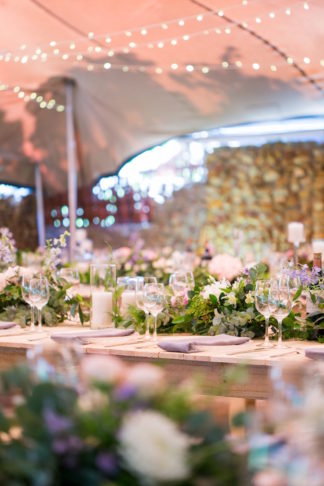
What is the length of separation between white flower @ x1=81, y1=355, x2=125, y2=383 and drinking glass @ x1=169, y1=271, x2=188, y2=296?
2.65m

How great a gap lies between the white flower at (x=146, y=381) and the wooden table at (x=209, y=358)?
1.59m

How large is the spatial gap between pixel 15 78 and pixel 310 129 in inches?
131

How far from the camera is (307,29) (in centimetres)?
689

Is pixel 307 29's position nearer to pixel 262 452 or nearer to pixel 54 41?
pixel 54 41

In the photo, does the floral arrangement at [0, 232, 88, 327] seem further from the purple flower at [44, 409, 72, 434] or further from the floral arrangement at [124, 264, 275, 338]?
the purple flower at [44, 409, 72, 434]

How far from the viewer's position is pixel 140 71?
8953mm

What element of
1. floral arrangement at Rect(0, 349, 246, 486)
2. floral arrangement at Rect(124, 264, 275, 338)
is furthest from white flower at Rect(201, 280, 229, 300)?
floral arrangement at Rect(0, 349, 246, 486)

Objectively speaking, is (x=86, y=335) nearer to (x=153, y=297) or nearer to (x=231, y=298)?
(x=153, y=297)

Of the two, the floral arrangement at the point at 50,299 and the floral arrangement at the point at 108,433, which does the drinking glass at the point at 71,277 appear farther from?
the floral arrangement at the point at 108,433

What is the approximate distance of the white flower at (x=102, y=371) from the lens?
3.93ft

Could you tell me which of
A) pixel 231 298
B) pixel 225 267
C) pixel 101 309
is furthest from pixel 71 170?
pixel 231 298

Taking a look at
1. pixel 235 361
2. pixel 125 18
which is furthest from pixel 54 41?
pixel 235 361

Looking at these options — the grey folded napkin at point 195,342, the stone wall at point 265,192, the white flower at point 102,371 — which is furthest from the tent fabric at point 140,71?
the white flower at point 102,371

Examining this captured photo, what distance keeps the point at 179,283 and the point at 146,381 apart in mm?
2777
